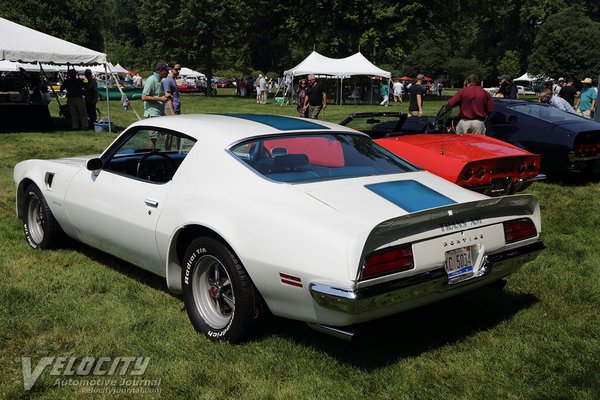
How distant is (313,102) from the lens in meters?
16.3

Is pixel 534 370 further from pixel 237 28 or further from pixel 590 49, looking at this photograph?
pixel 590 49

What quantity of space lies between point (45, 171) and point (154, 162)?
1120 mm

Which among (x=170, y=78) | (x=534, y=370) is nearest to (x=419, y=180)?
(x=534, y=370)

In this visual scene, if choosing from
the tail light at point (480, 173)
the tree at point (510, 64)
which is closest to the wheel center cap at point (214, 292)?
the tail light at point (480, 173)

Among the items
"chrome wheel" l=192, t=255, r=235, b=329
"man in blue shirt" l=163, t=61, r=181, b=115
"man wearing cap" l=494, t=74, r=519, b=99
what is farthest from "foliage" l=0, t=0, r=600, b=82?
"chrome wheel" l=192, t=255, r=235, b=329

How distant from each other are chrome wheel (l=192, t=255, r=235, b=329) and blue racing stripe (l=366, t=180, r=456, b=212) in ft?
3.40

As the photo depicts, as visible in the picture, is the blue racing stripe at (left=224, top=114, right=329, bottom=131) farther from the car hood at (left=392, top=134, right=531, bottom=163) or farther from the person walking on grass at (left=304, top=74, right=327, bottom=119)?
the person walking on grass at (left=304, top=74, right=327, bottom=119)

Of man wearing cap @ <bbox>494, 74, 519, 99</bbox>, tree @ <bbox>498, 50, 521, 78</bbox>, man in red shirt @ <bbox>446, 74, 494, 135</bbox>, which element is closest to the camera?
man in red shirt @ <bbox>446, 74, 494, 135</bbox>

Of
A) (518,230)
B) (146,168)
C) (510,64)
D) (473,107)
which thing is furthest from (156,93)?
Answer: (510,64)

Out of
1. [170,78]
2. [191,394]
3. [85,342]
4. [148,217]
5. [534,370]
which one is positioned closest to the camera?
[191,394]

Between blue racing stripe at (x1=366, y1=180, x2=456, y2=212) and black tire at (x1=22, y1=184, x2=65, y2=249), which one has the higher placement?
blue racing stripe at (x1=366, y1=180, x2=456, y2=212)

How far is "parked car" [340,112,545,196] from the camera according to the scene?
6.05 meters

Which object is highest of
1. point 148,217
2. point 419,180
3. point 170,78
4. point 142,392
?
point 170,78

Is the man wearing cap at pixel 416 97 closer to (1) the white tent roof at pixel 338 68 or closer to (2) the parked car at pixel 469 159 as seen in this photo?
(2) the parked car at pixel 469 159
